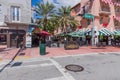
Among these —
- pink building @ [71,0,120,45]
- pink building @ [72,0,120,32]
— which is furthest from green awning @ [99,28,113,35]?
pink building @ [72,0,120,32]

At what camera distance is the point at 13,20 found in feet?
79.8

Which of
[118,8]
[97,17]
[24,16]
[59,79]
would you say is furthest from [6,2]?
[118,8]

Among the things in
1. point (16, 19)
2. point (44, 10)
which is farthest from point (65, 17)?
point (16, 19)

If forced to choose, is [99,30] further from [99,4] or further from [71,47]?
[71,47]

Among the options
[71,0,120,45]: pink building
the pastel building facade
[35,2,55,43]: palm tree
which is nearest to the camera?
the pastel building facade

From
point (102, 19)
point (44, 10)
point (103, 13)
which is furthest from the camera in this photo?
point (44, 10)

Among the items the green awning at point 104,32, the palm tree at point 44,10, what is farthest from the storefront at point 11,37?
the palm tree at point 44,10

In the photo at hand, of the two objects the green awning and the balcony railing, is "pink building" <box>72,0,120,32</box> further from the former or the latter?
the balcony railing

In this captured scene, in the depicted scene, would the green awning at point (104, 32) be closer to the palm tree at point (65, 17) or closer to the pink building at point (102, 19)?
the pink building at point (102, 19)

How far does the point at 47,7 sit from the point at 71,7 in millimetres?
6621

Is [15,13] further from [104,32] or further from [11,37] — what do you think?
[104,32]

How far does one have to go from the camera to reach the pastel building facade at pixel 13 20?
23.9m

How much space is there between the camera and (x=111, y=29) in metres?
32.4

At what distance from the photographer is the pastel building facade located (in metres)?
23.9
